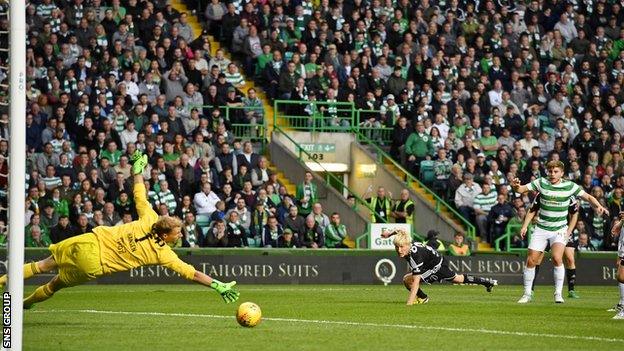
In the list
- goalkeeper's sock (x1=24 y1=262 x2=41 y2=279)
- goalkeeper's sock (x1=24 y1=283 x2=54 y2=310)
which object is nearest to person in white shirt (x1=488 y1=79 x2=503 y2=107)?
goalkeeper's sock (x1=24 y1=283 x2=54 y2=310)

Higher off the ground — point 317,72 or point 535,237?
point 317,72

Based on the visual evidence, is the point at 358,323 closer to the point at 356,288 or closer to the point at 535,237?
the point at 535,237

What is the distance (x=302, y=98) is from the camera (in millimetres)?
34125

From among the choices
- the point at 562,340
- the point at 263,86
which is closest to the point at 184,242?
the point at 263,86

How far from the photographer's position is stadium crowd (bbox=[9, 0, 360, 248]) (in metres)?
28.6

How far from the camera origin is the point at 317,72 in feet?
113

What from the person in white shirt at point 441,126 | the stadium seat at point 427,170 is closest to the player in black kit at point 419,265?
the stadium seat at point 427,170

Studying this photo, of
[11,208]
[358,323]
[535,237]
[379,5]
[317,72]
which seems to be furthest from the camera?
[379,5]

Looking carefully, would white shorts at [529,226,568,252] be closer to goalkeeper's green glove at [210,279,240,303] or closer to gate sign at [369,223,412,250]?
goalkeeper's green glove at [210,279,240,303]

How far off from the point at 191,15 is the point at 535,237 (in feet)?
57.7

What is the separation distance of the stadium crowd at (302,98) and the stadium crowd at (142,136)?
43 mm

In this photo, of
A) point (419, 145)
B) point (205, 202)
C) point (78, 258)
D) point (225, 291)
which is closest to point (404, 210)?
point (419, 145)

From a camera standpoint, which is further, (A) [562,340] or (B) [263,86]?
(B) [263,86]

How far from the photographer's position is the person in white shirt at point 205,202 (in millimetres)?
29562
